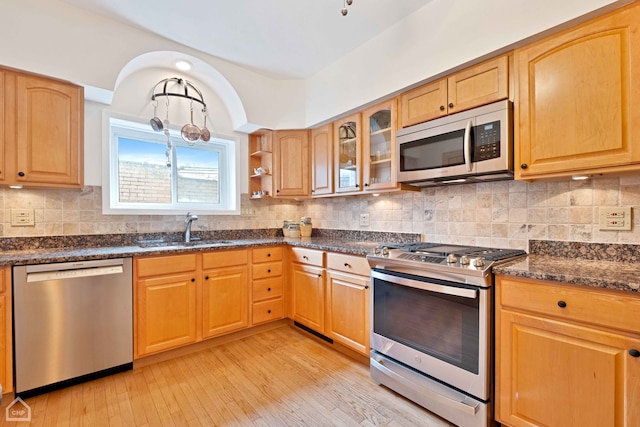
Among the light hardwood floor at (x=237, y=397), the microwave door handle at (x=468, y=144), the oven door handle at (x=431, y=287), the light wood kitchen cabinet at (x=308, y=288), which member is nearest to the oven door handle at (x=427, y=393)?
the light hardwood floor at (x=237, y=397)

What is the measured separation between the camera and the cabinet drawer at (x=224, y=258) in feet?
8.14

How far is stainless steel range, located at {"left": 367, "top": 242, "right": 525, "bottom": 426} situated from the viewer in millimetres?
1491

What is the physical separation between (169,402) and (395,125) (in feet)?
8.02

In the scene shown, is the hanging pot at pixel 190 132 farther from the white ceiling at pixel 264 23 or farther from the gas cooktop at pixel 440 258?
the gas cooktop at pixel 440 258

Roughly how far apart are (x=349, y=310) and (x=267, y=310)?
0.93m

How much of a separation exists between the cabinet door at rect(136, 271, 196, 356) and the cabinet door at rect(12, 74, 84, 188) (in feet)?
3.11

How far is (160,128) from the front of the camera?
2.62 metres

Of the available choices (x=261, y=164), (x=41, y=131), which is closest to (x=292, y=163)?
(x=261, y=164)

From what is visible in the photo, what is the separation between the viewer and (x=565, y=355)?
1.28 m

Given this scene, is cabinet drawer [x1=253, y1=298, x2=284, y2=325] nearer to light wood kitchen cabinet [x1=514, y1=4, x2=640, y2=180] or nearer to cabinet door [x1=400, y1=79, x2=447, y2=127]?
cabinet door [x1=400, y1=79, x2=447, y2=127]

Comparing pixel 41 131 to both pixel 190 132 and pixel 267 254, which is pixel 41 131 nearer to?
pixel 190 132

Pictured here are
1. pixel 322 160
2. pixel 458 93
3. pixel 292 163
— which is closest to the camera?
pixel 458 93

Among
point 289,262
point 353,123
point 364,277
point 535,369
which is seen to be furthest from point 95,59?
point 535,369

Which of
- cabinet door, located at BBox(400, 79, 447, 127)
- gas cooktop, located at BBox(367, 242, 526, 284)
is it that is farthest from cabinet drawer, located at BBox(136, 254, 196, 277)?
cabinet door, located at BBox(400, 79, 447, 127)
